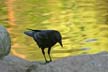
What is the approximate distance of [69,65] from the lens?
425cm

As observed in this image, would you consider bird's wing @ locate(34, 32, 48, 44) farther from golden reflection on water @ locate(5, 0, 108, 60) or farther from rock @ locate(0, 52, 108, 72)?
golden reflection on water @ locate(5, 0, 108, 60)

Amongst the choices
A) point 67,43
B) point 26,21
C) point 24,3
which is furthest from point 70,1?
point 67,43

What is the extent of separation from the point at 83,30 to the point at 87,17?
197 centimetres

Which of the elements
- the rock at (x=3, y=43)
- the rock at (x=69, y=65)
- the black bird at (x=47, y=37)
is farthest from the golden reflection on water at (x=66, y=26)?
the rock at (x=69, y=65)

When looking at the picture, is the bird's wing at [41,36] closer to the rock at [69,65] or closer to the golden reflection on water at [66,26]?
the rock at [69,65]

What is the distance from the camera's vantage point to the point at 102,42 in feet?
26.2

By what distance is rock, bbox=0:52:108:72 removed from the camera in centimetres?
416

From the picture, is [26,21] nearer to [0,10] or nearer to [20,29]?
[20,29]

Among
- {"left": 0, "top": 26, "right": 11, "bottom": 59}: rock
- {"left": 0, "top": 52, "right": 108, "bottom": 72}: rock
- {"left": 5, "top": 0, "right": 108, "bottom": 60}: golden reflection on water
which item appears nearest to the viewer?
{"left": 0, "top": 52, "right": 108, "bottom": 72}: rock

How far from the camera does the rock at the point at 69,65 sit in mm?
4160

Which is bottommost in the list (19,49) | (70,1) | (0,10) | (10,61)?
(70,1)

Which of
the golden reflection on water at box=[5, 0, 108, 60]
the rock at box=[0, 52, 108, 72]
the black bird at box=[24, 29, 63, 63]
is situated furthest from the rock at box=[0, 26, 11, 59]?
the golden reflection on water at box=[5, 0, 108, 60]

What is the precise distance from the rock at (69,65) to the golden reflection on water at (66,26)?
234 cm

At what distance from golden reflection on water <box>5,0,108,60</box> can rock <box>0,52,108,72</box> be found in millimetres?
2338
